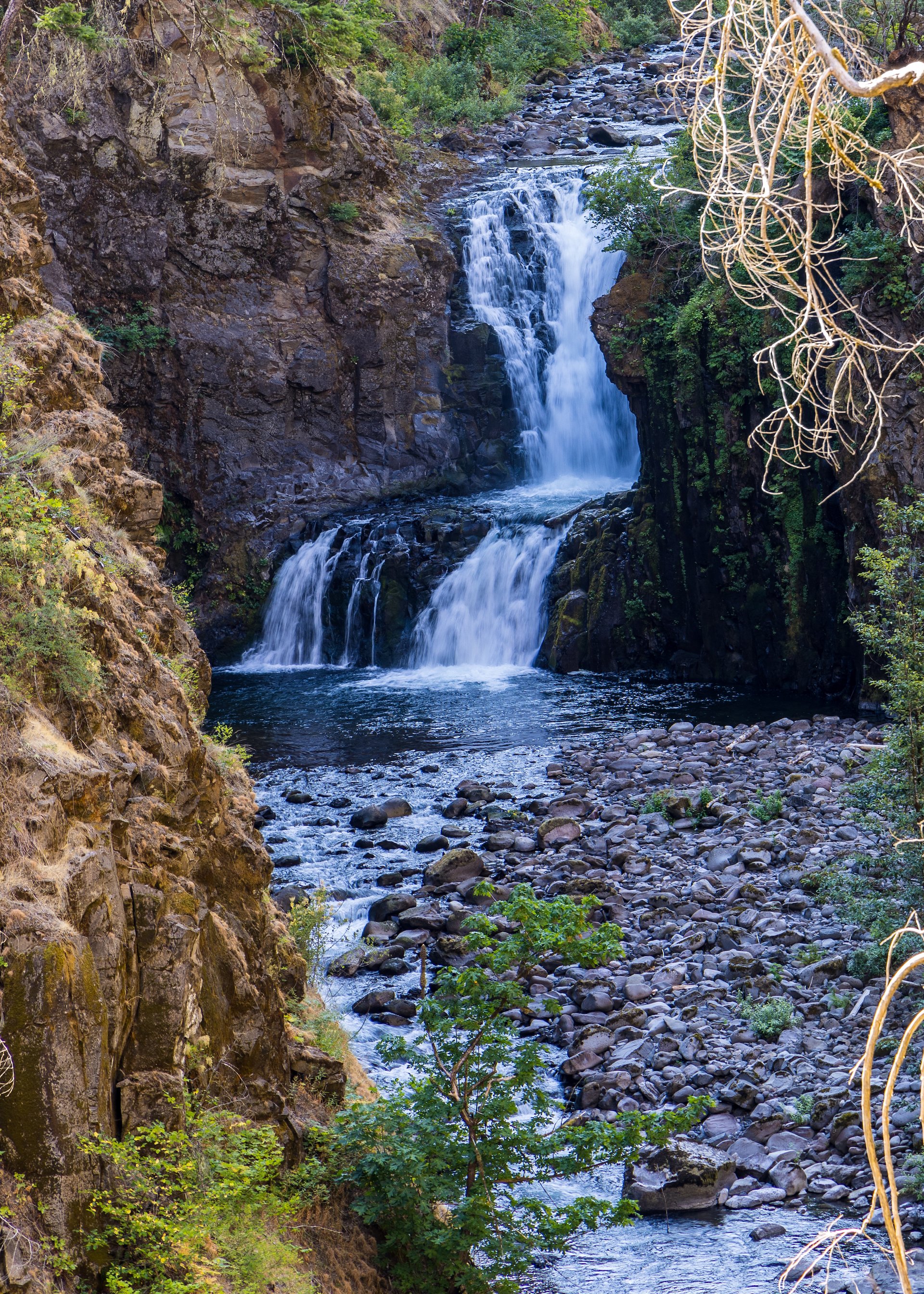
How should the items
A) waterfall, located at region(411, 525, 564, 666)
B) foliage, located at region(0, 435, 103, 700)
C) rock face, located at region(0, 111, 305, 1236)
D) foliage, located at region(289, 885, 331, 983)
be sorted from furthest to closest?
1. waterfall, located at region(411, 525, 564, 666)
2. foliage, located at region(289, 885, 331, 983)
3. foliage, located at region(0, 435, 103, 700)
4. rock face, located at region(0, 111, 305, 1236)

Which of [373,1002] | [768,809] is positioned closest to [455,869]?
Result: [373,1002]

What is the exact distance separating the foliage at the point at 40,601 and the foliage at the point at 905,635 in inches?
225

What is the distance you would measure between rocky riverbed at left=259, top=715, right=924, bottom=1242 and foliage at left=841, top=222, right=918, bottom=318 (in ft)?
18.3

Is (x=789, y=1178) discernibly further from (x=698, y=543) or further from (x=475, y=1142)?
(x=698, y=543)

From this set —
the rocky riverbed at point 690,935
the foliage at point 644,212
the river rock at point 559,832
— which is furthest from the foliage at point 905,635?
the foliage at point 644,212

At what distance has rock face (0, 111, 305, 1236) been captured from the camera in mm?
3570

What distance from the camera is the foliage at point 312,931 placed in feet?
25.4

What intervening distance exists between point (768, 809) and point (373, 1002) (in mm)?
4882

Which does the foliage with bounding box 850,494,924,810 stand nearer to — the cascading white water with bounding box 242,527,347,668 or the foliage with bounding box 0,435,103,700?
the foliage with bounding box 0,435,103,700

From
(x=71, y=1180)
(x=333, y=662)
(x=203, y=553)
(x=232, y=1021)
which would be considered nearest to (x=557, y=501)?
(x=333, y=662)

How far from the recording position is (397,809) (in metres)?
12.7

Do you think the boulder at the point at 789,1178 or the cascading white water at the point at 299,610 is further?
the cascading white water at the point at 299,610

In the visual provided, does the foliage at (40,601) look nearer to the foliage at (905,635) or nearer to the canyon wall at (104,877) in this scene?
the canyon wall at (104,877)

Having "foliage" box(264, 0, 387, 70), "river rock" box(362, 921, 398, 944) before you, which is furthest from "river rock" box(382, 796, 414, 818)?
"foliage" box(264, 0, 387, 70)
